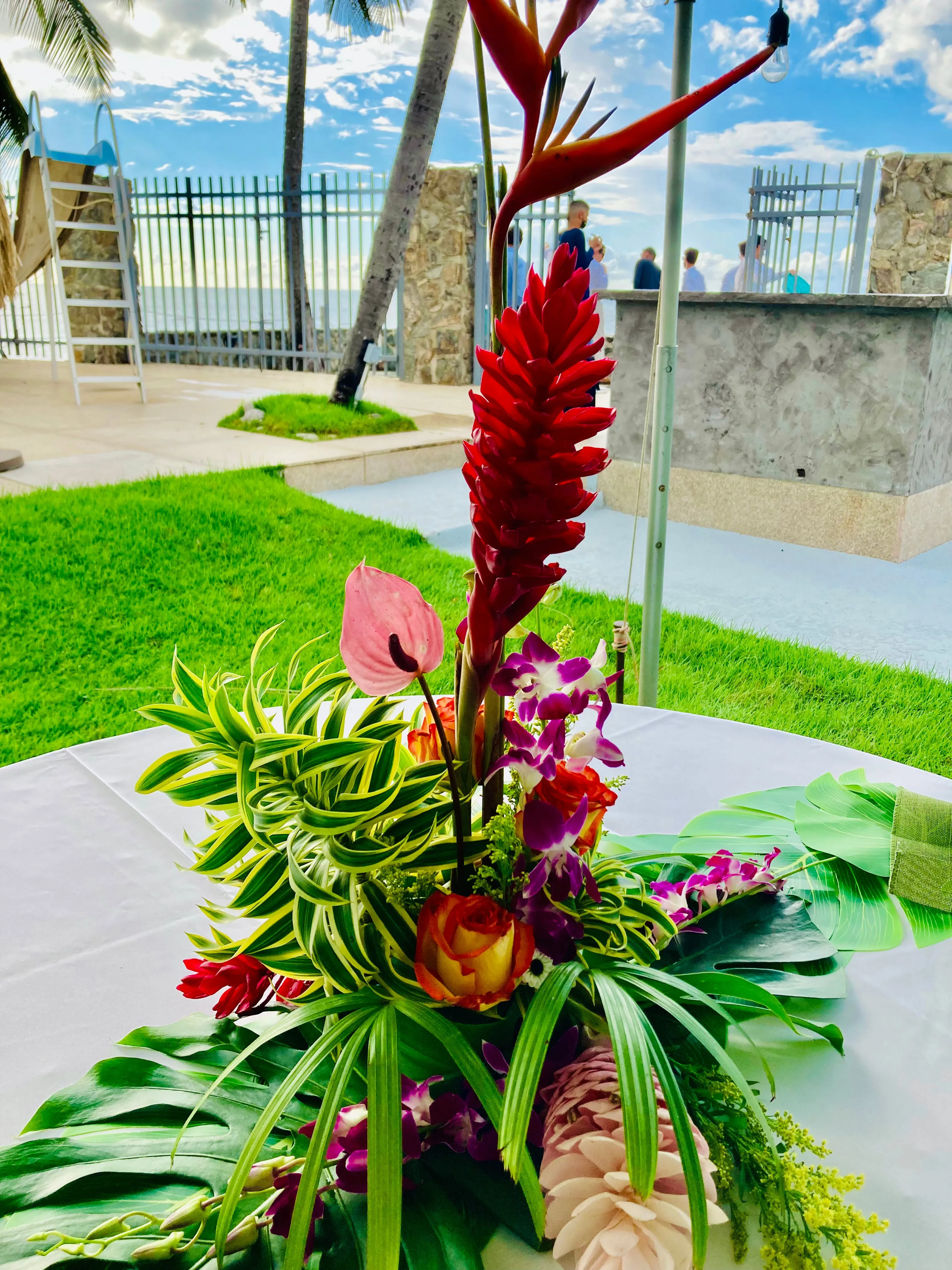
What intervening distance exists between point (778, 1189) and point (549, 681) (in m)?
0.30

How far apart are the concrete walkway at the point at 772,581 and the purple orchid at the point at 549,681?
3.28 m

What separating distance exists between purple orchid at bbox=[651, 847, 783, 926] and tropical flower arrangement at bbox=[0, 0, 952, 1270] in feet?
0.28

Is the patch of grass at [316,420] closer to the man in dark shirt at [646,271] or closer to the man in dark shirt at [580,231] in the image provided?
the man in dark shirt at [580,231]

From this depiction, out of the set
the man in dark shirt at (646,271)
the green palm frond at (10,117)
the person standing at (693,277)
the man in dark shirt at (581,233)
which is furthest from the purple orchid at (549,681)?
the green palm frond at (10,117)

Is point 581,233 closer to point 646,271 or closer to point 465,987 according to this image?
point 646,271

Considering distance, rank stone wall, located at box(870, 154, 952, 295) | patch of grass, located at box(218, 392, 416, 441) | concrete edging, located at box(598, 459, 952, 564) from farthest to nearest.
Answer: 1. stone wall, located at box(870, 154, 952, 295)
2. patch of grass, located at box(218, 392, 416, 441)
3. concrete edging, located at box(598, 459, 952, 564)

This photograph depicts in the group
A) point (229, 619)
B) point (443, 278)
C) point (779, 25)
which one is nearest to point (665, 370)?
point (779, 25)

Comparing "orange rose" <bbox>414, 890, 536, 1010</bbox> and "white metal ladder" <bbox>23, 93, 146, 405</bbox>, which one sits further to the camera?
"white metal ladder" <bbox>23, 93, 146, 405</bbox>

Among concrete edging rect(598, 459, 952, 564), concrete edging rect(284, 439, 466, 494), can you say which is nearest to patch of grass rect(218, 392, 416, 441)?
concrete edging rect(284, 439, 466, 494)

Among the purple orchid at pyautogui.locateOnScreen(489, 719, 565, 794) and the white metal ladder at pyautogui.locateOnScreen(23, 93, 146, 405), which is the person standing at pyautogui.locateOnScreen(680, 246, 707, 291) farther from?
the purple orchid at pyautogui.locateOnScreen(489, 719, 565, 794)

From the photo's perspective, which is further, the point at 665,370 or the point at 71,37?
the point at 71,37

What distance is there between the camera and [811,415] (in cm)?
468

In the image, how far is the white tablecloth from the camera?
62cm

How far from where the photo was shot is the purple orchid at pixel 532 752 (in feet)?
1.62
